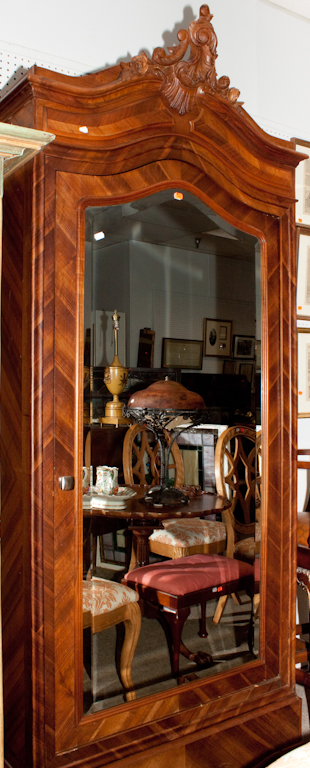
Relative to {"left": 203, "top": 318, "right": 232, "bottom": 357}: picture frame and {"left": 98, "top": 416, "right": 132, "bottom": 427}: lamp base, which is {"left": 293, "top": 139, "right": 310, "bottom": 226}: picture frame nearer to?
{"left": 203, "top": 318, "right": 232, "bottom": 357}: picture frame

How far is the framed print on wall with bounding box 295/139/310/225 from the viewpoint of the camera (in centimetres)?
294

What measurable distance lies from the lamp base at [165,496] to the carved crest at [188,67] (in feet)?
3.61

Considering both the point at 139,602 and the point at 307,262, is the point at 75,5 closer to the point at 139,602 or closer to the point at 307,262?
the point at 307,262

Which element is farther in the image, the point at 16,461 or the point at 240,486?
the point at 240,486

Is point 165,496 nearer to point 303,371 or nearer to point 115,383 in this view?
point 115,383

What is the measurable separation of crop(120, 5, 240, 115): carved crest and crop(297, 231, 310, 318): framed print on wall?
1.27 meters

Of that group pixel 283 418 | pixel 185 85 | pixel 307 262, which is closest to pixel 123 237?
pixel 185 85

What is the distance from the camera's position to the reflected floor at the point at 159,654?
1.67 m

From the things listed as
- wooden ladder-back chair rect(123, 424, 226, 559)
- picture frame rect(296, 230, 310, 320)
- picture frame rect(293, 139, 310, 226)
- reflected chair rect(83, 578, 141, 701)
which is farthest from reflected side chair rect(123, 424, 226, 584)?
picture frame rect(293, 139, 310, 226)

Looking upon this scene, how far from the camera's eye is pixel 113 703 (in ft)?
5.58

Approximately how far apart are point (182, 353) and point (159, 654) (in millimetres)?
886

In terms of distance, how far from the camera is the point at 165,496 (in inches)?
73.0

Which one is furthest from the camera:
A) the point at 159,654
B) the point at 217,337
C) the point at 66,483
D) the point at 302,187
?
the point at 302,187

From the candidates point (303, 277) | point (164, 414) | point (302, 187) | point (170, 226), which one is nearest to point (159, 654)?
point (164, 414)
